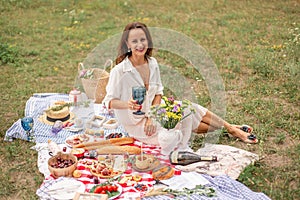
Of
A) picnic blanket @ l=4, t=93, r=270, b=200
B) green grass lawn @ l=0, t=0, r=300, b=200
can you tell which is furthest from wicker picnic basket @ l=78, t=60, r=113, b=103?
green grass lawn @ l=0, t=0, r=300, b=200

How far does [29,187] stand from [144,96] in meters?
1.34

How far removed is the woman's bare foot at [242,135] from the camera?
183 inches

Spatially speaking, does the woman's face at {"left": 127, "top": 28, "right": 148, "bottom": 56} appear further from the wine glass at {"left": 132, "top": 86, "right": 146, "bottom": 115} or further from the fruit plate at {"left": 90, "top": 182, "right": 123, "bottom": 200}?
the fruit plate at {"left": 90, "top": 182, "right": 123, "bottom": 200}

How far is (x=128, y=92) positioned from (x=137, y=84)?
120mm

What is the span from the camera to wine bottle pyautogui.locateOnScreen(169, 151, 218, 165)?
4.13 meters

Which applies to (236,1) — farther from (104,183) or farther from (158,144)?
(104,183)

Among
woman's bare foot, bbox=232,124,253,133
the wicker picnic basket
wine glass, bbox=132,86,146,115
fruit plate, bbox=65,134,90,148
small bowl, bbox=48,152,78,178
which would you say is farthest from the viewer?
the wicker picnic basket

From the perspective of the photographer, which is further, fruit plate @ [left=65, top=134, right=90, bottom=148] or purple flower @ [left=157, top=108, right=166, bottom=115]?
fruit plate @ [left=65, top=134, right=90, bottom=148]

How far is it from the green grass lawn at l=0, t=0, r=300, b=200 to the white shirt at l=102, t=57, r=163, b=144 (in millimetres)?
622

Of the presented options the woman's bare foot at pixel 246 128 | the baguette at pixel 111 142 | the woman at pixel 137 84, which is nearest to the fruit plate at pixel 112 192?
the baguette at pixel 111 142

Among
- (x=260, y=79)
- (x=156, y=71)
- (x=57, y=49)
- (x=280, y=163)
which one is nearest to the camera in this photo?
(x=280, y=163)

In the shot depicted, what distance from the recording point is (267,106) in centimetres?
546

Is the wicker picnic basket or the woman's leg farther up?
the wicker picnic basket

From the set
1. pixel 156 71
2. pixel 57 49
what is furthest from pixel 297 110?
pixel 57 49
